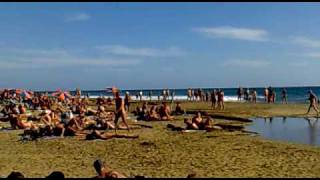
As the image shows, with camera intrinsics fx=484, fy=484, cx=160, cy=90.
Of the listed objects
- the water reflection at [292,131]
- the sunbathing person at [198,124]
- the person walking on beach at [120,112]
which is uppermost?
the person walking on beach at [120,112]

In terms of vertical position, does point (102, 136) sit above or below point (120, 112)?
below

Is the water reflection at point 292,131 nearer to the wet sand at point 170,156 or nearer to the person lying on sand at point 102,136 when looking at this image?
the wet sand at point 170,156

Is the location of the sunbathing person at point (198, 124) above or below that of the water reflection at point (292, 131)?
above

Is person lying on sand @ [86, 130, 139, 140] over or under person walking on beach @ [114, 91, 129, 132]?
Result: under

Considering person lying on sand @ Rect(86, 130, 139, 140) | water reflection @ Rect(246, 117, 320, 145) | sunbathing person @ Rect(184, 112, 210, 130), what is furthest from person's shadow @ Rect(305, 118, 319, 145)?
person lying on sand @ Rect(86, 130, 139, 140)

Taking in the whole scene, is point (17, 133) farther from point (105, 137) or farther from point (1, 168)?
point (1, 168)

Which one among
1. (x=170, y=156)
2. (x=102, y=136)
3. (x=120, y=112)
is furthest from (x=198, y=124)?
(x=170, y=156)

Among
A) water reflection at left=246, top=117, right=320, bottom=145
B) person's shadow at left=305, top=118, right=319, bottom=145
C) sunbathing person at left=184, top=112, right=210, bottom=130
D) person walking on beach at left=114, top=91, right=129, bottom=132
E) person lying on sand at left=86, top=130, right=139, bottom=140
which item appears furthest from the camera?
sunbathing person at left=184, top=112, right=210, bottom=130

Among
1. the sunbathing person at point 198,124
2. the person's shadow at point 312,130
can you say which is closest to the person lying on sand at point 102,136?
the sunbathing person at point 198,124

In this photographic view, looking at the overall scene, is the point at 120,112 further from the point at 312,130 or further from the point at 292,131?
the point at 312,130

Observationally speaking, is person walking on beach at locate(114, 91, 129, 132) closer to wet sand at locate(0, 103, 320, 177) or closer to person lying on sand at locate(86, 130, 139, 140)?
wet sand at locate(0, 103, 320, 177)

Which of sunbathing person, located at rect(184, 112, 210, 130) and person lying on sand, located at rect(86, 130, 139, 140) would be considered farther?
sunbathing person, located at rect(184, 112, 210, 130)

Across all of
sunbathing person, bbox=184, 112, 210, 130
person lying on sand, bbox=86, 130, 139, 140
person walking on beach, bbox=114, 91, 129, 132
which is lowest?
person lying on sand, bbox=86, 130, 139, 140

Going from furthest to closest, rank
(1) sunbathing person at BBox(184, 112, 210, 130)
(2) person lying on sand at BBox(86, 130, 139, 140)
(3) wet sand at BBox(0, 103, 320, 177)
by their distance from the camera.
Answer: (1) sunbathing person at BBox(184, 112, 210, 130) < (2) person lying on sand at BBox(86, 130, 139, 140) < (3) wet sand at BBox(0, 103, 320, 177)
